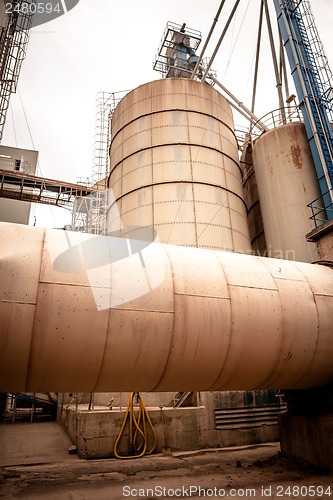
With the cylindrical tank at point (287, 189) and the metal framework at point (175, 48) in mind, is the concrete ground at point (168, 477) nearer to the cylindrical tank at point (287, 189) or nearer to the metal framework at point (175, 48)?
the cylindrical tank at point (287, 189)

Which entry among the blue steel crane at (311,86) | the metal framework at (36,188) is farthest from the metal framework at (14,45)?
the blue steel crane at (311,86)

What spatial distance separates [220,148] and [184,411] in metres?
11.3

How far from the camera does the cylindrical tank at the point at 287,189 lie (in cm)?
1358

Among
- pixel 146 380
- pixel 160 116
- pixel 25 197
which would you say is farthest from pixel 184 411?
pixel 25 197

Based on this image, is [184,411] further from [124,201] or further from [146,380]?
[124,201]

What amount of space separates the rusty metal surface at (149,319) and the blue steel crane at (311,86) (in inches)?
346

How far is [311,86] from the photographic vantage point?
15.1 meters

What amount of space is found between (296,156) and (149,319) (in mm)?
12654

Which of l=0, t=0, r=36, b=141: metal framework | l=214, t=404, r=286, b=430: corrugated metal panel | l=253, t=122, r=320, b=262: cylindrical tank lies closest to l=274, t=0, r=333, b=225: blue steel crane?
l=253, t=122, r=320, b=262: cylindrical tank

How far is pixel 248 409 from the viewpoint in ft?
34.9

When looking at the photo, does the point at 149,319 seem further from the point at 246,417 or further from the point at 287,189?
the point at 287,189

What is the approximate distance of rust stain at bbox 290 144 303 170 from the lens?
14646 mm

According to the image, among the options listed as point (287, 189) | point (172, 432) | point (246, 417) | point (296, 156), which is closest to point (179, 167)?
point (287, 189)

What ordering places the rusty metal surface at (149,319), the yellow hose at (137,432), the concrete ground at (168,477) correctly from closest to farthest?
1. the rusty metal surface at (149,319)
2. the concrete ground at (168,477)
3. the yellow hose at (137,432)
